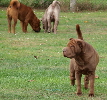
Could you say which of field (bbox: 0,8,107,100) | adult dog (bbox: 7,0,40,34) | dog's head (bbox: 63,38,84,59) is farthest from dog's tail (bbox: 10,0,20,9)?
dog's head (bbox: 63,38,84,59)

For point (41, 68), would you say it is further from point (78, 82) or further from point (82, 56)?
point (82, 56)

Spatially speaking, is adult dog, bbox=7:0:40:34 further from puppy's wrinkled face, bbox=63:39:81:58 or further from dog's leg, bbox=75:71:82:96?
puppy's wrinkled face, bbox=63:39:81:58

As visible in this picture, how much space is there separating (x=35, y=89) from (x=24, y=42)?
7259 millimetres

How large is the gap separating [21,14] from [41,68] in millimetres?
8845

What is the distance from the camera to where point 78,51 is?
6.40m

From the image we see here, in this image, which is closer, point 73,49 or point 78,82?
point 73,49

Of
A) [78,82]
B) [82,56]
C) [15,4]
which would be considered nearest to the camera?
[82,56]

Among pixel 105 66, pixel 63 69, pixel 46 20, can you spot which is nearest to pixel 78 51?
pixel 63 69

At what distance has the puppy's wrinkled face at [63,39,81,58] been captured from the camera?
6273 mm

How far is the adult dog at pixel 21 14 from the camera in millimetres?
17500

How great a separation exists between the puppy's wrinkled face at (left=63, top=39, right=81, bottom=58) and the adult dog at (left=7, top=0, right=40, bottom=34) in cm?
1132

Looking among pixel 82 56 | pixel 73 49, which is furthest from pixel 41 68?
pixel 73 49

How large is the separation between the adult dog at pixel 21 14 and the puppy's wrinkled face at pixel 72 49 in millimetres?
11320

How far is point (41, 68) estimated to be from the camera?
960 centimetres
